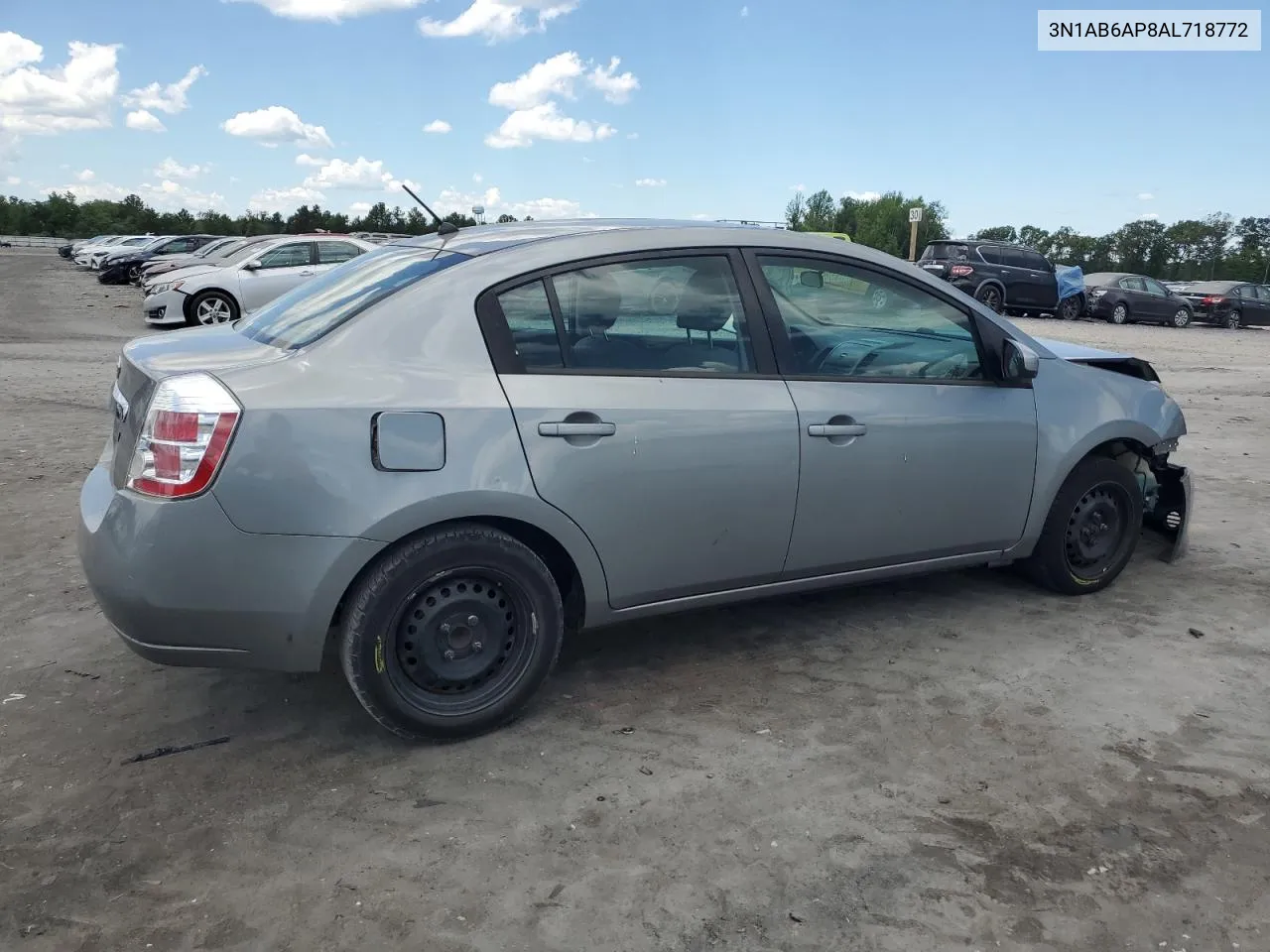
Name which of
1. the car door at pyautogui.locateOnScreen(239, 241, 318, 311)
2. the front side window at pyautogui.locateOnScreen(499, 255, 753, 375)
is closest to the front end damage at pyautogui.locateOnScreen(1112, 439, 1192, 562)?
the front side window at pyautogui.locateOnScreen(499, 255, 753, 375)

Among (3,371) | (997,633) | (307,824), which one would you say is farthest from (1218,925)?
(3,371)

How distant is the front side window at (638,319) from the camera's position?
11.1ft

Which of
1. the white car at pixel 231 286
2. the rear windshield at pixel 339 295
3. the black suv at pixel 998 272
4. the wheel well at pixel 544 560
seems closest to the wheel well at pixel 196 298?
the white car at pixel 231 286

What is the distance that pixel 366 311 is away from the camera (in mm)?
3266

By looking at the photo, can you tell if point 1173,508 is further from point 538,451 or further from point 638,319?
point 538,451

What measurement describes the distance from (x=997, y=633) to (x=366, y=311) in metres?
2.87

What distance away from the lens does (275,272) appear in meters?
16.5

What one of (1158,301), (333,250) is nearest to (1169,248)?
(1158,301)

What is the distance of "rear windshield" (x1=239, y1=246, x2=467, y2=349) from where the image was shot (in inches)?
132

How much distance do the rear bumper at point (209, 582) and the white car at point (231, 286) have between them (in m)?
13.5

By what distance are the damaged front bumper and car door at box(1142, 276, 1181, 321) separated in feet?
79.1

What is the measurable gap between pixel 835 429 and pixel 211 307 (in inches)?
574

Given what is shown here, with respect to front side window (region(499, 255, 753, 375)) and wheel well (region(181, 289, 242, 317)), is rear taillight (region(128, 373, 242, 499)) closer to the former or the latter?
front side window (region(499, 255, 753, 375))

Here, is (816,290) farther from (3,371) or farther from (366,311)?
(3,371)
